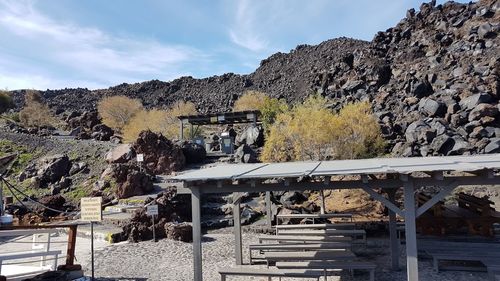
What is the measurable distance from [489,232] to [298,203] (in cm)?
776

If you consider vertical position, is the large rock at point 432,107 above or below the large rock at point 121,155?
above

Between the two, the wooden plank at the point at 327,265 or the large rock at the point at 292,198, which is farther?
the large rock at the point at 292,198

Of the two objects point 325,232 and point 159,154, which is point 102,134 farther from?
point 325,232

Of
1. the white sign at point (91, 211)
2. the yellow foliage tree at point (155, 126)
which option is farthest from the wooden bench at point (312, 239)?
the yellow foliage tree at point (155, 126)

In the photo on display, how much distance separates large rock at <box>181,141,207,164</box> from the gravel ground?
1529cm

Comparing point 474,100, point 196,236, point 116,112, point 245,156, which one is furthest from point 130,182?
point 116,112

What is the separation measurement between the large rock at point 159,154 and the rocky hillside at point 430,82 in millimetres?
14699

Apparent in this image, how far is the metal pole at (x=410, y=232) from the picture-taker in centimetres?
647

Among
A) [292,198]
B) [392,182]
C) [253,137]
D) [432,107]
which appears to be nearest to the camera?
[392,182]

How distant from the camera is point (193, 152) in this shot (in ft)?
96.0

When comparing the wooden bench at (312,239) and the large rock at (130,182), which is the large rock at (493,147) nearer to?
the wooden bench at (312,239)

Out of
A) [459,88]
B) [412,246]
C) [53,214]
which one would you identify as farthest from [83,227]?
[459,88]

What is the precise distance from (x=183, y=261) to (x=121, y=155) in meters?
20.2

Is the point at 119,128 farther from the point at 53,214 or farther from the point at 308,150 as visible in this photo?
the point at 308,150
